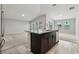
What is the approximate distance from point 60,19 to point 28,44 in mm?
1076

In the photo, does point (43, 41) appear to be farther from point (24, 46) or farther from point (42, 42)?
point (24, 46)

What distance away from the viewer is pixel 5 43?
159cm

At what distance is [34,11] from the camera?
5.11 ft

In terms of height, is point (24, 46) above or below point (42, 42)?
below

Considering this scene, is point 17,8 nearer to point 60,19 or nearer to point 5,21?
point 5,21

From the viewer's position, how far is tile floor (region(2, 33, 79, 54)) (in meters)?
1.57

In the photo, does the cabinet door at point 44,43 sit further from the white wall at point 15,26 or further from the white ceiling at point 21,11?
the white ceiling at point 21,11

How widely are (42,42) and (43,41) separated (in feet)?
0.13

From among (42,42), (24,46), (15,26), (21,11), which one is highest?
(21,11)

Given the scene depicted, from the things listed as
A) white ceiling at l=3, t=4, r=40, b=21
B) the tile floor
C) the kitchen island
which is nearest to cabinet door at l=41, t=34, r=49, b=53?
the kitchen island

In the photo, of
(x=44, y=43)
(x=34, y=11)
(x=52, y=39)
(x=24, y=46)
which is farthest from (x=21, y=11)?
(x=52, y=39)

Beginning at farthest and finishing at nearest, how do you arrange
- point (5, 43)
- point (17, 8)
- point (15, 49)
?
1. point (15, 49)
2. point (5, 43)
3. point (17, 8)

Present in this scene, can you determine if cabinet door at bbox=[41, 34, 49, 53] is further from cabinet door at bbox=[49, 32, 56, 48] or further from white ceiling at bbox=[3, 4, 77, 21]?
white ceiling at bbox=[3, 4, 77, 21]
